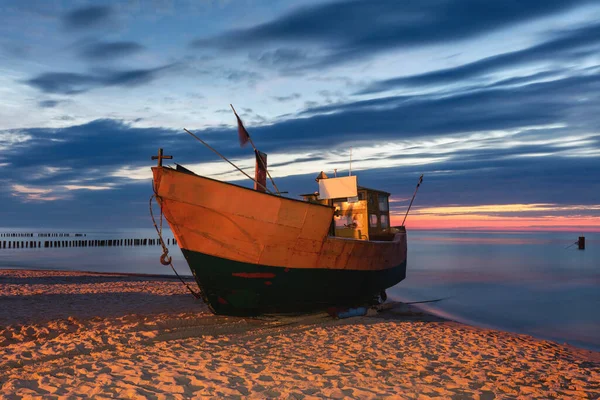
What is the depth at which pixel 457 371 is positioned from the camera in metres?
7.87

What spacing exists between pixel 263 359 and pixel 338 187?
848 centimetres

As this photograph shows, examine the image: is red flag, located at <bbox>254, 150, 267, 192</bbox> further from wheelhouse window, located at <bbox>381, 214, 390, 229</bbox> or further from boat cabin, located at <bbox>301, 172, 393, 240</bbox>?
wheelhouse window, located at <bbox>381, 214, 390, 229</bbox>

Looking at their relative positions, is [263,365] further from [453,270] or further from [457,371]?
[453,270]

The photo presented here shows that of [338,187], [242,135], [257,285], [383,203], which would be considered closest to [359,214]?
[383,203]

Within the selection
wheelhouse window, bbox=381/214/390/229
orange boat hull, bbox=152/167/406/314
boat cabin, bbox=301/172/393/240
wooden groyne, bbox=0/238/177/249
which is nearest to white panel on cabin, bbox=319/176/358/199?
boat cabin, bbox=301/172/393/240

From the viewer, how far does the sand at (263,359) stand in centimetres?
661

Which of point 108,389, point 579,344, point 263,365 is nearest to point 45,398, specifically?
point 108,389

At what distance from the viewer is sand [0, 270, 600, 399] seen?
661cm

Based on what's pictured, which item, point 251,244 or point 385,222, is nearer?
point 251,244

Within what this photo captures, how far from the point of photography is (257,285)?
39.0 ft

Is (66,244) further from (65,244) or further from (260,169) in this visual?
(260,169)

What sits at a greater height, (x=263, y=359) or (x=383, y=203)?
(x=383, y=203)

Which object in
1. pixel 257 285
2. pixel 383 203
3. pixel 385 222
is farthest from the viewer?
pixel 385 222

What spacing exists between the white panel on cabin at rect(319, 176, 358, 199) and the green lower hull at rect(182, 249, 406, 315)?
3.26 metres
